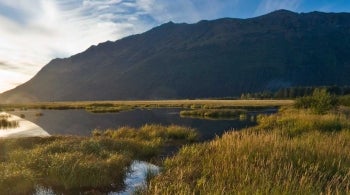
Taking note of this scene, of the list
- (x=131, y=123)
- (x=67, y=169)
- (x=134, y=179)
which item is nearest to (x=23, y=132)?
(x=131, y=123)

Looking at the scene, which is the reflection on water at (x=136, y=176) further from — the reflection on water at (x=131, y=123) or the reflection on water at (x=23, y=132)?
the reflection on water at (x=23, y=132)

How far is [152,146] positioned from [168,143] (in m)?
5.28

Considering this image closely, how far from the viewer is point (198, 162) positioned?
15609 millimetres

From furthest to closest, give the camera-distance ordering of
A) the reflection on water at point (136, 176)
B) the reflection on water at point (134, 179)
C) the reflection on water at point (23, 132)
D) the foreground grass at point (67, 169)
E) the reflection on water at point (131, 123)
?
the reflection on water at point (131, 123), the reflection on water at point (23, 132), the reflection on water at point (136, 176), the foreground grass at point (67, 169), the reflection on water at point (134, 179)

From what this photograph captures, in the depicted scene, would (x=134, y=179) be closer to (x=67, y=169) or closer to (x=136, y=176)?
(x=136, y=176)

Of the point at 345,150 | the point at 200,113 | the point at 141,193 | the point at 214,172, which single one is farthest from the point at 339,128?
the point at 200,113

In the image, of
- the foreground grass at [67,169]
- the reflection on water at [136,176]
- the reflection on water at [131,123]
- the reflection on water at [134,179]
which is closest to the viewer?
the reflection on water at [134,179]

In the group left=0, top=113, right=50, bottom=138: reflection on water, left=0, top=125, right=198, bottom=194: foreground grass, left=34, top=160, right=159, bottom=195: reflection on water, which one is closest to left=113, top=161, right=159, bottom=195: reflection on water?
left=34, top=160, right=159, bottom=195: reflection on water

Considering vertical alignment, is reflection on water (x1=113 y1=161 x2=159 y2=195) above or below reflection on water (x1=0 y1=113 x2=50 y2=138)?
above

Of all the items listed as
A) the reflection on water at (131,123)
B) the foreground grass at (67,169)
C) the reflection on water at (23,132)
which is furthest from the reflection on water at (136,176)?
the reflection on water at (23,132)

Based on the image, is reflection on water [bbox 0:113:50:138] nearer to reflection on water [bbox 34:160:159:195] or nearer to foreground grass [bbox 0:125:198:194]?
foreground grass [bbox 0:125:198:194]

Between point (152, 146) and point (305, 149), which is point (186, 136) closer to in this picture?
point (152, 146)

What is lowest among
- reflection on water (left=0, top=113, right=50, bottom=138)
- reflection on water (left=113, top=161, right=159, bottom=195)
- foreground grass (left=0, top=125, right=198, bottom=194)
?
reflection on water (left=0, top=113, right=50, bottom=138)

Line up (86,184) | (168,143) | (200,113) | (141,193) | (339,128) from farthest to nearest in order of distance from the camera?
(200,113)
(168,143)
(339,128)
(86,184)
(141,193)
